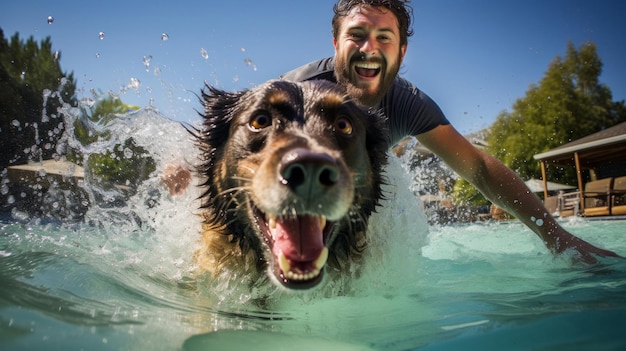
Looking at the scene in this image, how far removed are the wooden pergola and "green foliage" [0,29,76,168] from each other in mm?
17533

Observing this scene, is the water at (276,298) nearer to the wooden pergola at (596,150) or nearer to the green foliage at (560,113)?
the wooden pergola at (596,150)

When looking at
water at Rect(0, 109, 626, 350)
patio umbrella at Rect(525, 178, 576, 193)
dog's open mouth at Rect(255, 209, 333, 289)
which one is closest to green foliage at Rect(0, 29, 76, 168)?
water at Rect(0, 109, 626, 350)

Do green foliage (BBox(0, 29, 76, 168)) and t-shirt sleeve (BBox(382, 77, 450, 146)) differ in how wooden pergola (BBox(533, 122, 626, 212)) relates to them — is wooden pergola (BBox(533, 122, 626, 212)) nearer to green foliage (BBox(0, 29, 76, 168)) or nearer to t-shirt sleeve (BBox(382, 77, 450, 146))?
t-shirt sleeve (BBox(382, 77, 450, 146))

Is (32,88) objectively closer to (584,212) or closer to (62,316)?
(62,316)

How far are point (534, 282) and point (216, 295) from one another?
2567 mm

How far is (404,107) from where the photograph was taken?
175 inches

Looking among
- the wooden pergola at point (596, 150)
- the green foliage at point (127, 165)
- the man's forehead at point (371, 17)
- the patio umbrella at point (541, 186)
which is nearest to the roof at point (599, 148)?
the wooden pergola at point (596, 150)

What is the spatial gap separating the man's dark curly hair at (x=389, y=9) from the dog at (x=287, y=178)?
5.77ft

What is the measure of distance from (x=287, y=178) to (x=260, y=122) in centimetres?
86

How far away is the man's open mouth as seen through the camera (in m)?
4.36

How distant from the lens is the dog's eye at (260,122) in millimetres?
2818

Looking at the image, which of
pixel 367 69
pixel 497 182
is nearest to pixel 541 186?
pixel 497 182

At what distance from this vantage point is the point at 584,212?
50.1ft

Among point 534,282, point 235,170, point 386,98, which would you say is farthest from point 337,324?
point 386,98
